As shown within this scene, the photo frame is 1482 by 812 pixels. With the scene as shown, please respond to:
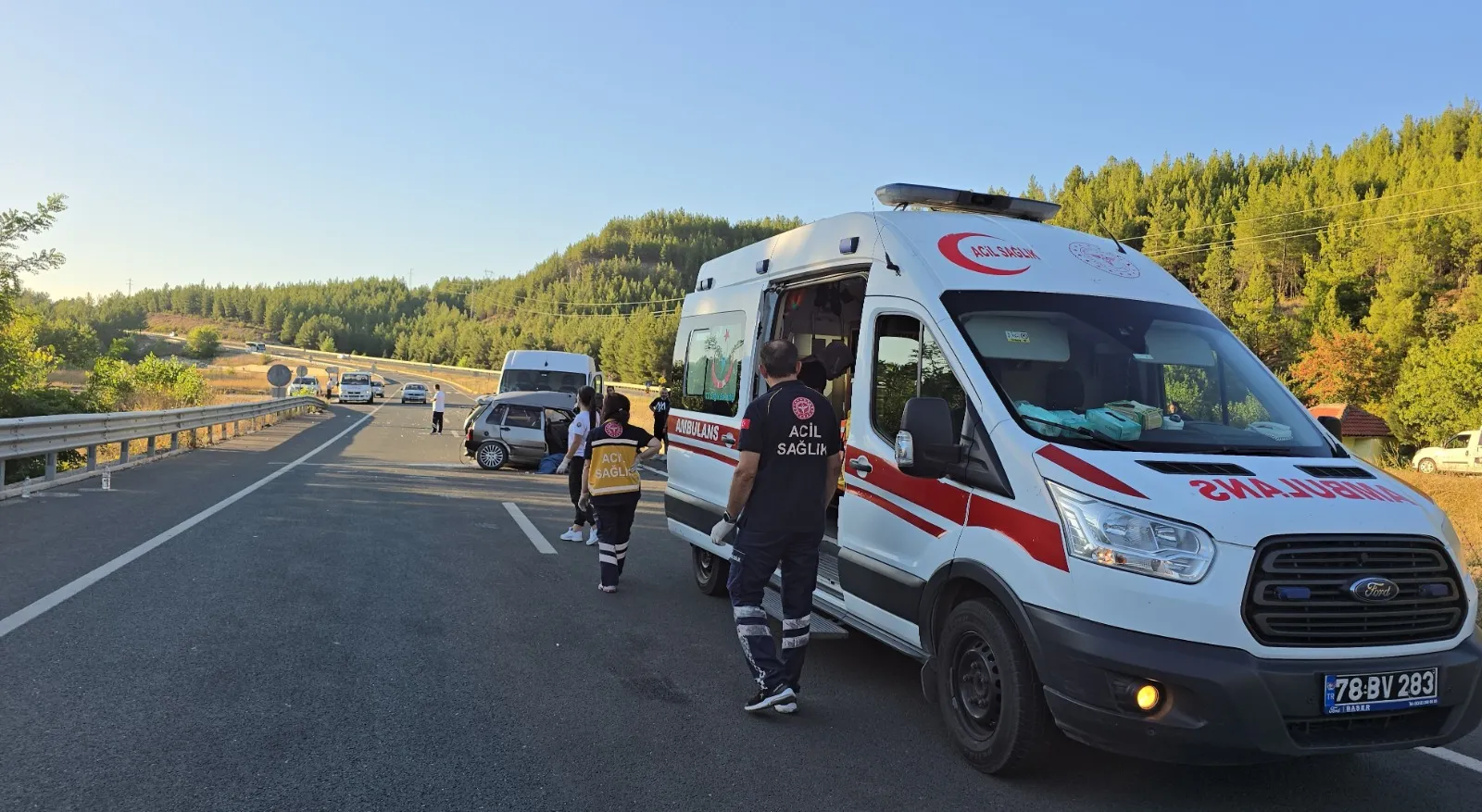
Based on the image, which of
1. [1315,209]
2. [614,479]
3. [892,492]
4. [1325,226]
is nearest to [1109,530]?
[892,492]

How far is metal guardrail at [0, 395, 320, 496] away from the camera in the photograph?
458 inches

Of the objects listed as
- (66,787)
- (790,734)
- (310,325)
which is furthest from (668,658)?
(310,325)

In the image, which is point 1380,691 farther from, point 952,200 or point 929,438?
point 952,200

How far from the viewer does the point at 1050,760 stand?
13.5 ft

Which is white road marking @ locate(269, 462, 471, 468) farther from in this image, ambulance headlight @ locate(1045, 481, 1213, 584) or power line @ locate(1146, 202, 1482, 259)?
power line @ locate(1146, 202, 1482, 259)

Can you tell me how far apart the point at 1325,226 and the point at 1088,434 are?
99.6 m

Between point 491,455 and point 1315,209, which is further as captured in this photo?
point 1315,209

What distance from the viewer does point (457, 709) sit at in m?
4.75

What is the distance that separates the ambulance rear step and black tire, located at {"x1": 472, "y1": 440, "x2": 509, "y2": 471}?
1240 centimetres

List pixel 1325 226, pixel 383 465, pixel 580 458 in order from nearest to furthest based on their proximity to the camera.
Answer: pixel 580 458
pixel 383 465
pixel 1325 226

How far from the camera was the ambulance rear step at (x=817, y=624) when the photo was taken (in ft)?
21.7

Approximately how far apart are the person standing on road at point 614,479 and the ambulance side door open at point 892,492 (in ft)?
8.98

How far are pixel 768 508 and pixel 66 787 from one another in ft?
10.3

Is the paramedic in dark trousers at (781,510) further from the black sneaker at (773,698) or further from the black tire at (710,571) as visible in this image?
the black tire at (710,571)
